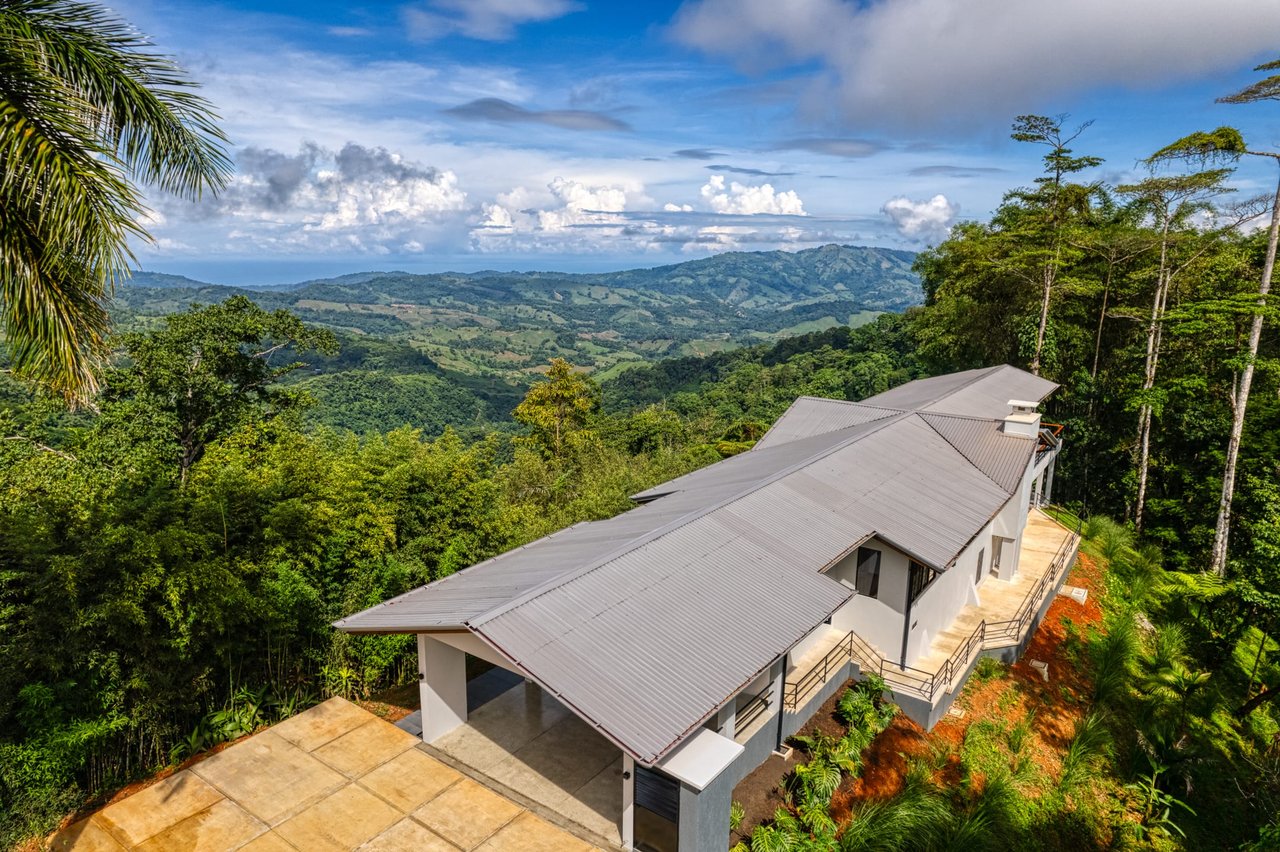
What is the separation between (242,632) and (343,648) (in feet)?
6.33

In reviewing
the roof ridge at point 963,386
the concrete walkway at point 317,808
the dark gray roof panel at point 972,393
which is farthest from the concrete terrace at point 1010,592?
the concrete walkway at point 317,808

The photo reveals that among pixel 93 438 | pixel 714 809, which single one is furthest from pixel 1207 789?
pixel 93 438

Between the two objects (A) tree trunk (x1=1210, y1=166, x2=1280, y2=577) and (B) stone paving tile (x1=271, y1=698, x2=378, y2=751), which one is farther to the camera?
(A) tree trunk (x1=1210, y1=166, x2=1280, y2=577)

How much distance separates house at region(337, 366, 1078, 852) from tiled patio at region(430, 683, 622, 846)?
1.3 inches

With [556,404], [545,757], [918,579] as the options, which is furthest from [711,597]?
[556,404]

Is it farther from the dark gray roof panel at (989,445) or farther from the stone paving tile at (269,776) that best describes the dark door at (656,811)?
the dark gray roof panel at (989,445)

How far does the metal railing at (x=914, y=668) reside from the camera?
1375 centimetres

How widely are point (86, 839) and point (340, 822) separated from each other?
10.6ft

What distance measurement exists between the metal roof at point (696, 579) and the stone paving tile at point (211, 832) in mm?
2897

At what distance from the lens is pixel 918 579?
50.2 ft

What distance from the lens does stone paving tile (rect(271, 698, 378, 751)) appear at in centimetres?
1191

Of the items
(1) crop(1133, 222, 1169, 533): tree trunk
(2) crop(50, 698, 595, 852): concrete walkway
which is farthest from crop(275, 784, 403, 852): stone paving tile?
(1) crop(1133, 222, 1169, 533): tree trunk

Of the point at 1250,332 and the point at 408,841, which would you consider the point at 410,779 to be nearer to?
the point at 408,841

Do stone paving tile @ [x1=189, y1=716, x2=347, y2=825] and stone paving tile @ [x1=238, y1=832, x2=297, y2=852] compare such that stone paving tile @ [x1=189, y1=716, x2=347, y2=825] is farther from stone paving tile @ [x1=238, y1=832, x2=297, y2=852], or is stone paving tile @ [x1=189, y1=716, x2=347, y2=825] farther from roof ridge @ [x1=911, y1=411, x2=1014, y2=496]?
roof ridge @ [x1=911, y1=411, x2=1014, y2=496]
